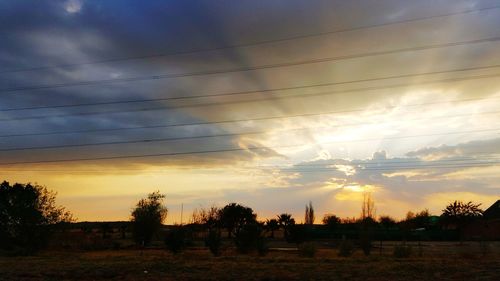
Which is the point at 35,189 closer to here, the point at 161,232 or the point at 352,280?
the point at 161,232

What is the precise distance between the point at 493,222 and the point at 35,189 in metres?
73.4

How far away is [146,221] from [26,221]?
1431 centimetres

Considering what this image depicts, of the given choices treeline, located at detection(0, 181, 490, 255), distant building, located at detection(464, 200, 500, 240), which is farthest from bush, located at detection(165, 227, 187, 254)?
distant building, located at detection(464, 200, 500, 240)

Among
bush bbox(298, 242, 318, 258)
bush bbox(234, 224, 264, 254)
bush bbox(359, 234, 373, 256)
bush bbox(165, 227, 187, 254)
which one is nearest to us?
bush bbox(298, 242, 318, 258)

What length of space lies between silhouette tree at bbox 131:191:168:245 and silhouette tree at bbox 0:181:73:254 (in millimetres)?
10164

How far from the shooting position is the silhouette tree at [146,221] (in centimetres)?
6222

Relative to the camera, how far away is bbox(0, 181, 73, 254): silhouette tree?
53.2m

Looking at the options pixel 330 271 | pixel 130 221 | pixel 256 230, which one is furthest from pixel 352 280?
pixel 130 221

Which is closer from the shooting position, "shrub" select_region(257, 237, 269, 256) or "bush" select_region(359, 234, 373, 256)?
"shrub" select_region(257, 237, 269, 256)

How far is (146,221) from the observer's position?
62.8 metres

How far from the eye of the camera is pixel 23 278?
24625 mm

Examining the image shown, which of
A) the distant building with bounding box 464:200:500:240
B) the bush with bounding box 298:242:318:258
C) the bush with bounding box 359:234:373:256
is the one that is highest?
the distant building with bounding box 464:200:500:240

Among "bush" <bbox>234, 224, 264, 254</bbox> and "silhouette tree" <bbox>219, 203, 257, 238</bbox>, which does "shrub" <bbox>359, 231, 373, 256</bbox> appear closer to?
"bush" <bbox>234, 224, 264, 254</bbox>

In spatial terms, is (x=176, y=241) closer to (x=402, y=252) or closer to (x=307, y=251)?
(x=307, y=251)
